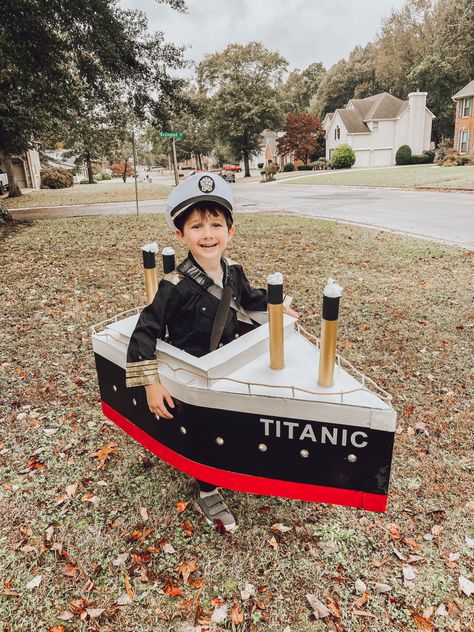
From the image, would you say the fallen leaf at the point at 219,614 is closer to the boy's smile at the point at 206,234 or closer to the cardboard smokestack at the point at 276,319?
the cardboard smokestack at the point at 276,319

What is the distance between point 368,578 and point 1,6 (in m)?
12.3

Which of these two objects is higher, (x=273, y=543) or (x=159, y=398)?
(x=159, y=398)

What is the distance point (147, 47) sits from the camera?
1170 cm

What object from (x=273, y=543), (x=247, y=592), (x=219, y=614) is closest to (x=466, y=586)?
(x=273, y=543)

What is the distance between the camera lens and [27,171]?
37.1 metres

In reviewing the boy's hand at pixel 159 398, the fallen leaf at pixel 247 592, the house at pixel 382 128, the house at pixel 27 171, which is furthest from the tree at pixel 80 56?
the house at pixel 382 128

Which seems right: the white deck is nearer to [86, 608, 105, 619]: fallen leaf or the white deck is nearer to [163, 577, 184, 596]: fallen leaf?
[163, 577, 184, 596]: fallen leaf

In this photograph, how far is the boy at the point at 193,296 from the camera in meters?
2.23

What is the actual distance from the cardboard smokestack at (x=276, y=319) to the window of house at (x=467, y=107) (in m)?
48.8

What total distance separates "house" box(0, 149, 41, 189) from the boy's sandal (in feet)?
129

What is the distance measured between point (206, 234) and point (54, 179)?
4051cm

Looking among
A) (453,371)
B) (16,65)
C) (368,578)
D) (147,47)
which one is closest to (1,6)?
(16,65)

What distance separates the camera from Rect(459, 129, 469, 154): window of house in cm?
4206

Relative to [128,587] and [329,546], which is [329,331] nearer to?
[329,546]
